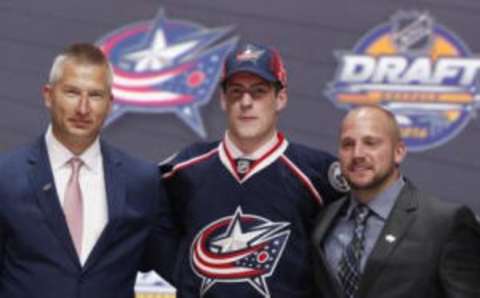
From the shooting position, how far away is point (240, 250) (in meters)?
2.08

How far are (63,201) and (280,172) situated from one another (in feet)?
1.74

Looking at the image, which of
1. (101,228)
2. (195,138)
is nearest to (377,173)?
(101,228)

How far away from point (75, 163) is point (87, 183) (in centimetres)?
5

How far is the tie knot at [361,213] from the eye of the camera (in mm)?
2000

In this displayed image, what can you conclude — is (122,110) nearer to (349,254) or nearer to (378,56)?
(378,56)

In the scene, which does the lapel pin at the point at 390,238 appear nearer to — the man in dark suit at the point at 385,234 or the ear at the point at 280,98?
the man in dark suit at the point at 385,234

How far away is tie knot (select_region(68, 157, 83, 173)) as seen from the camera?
6.48ft

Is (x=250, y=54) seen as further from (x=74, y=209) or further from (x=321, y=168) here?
(x=74, y=209)

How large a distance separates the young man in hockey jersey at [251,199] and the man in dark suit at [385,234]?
8cm

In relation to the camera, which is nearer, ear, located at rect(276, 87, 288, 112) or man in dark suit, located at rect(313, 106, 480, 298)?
man in dark suit, located at rect(313, 106, 480, 298)

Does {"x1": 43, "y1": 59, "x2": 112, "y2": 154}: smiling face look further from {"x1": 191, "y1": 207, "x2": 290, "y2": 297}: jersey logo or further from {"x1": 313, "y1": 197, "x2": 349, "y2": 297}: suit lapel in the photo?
{"x1": 313, "y1": 197, "x2": 349, "y2": 297}: suit lapel

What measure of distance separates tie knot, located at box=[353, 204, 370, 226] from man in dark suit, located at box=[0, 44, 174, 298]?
49 centimetres

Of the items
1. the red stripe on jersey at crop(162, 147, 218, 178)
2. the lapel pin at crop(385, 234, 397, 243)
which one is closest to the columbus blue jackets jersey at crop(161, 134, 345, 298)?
the red stripe on jersey at crop(162, 147, 218, 178)

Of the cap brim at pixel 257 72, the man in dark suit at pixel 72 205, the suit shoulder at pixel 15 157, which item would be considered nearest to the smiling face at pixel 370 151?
the cap brim at pixel 257 72
